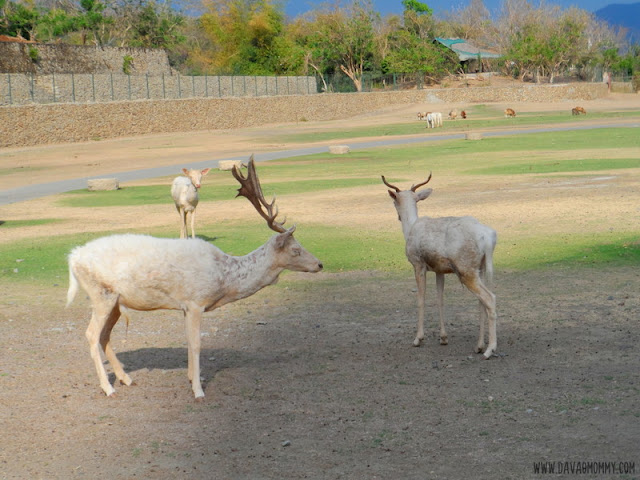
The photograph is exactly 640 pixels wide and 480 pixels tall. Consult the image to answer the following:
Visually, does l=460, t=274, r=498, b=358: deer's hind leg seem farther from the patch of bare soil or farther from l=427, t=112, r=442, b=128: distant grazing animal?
l=427, t=112, r=442, b=128: distant grazing animal

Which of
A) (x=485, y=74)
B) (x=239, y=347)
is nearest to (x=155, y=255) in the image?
(x=239, y=347)

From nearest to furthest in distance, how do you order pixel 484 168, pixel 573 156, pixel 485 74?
1. pixel 484 168
2. pixel 573 156
3. pixel 485 74

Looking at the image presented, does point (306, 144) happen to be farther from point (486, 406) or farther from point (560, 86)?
point (560, 86)

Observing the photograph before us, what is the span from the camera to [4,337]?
10.7 m

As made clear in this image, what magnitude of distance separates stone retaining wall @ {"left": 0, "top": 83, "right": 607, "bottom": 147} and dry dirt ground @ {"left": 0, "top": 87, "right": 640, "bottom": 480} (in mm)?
40929

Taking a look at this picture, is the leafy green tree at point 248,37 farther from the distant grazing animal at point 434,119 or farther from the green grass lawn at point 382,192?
the green grass lawn at point 382,192

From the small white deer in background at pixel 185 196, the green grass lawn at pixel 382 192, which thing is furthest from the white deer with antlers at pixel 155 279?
the small white deer in background at pixel 185 196

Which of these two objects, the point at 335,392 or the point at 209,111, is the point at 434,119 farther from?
the point at 335,392

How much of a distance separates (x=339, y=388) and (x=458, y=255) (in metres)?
1.89

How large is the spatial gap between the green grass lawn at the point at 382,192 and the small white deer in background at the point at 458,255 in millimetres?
4313

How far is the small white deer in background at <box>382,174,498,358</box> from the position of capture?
29.6ft

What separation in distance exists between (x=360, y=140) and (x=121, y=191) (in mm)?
23811

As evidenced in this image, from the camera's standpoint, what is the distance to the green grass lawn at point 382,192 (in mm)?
14586

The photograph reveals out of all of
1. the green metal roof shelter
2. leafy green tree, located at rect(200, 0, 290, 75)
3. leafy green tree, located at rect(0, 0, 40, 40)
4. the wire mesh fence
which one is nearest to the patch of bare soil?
the wire mesh fence
